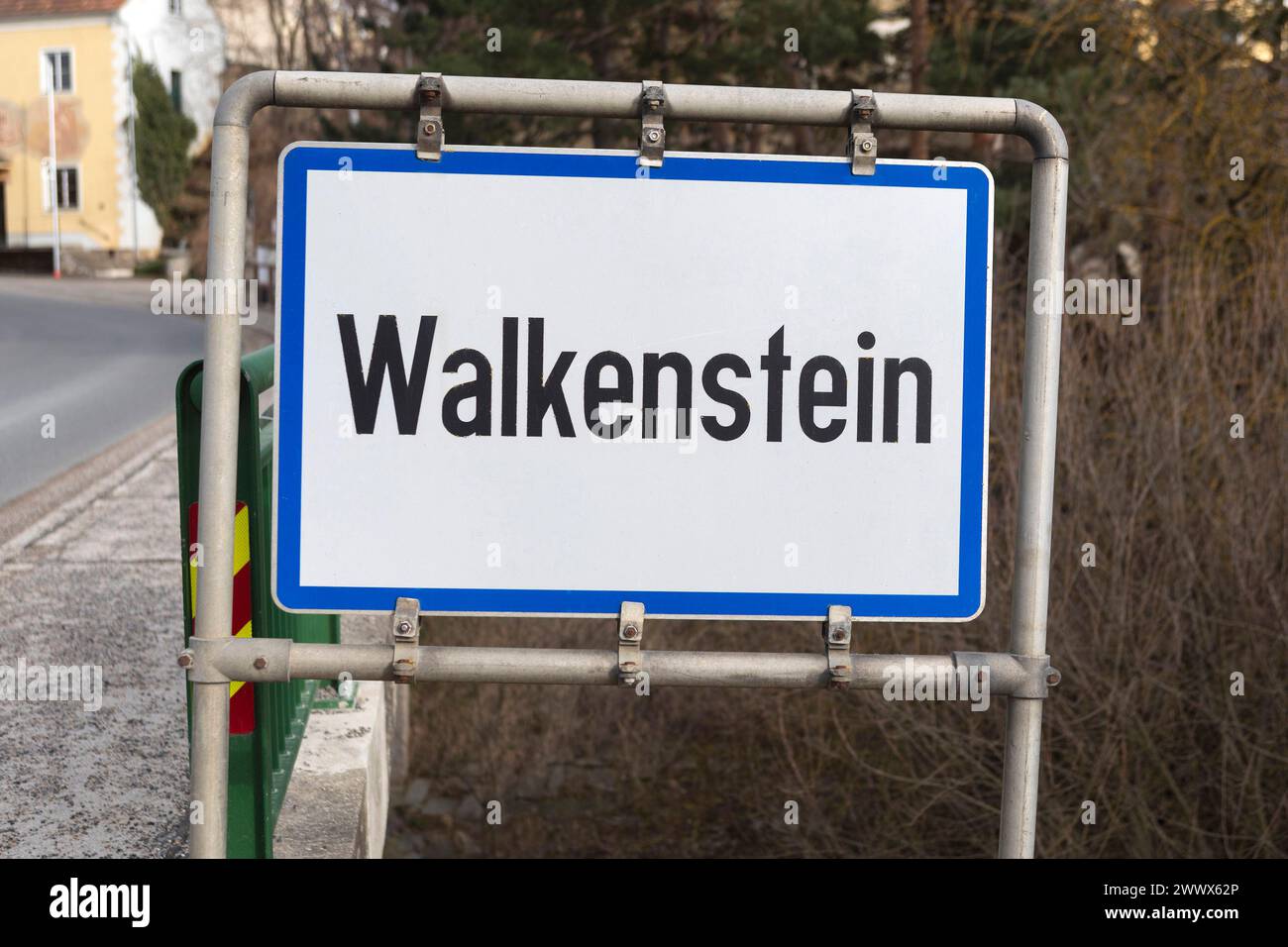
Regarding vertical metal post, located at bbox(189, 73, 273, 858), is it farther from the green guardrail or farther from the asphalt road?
the asphalt road

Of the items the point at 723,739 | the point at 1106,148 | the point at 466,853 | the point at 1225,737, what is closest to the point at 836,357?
the point at 1225,737

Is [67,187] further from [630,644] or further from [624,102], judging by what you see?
[630,644]

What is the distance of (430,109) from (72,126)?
4743 cm

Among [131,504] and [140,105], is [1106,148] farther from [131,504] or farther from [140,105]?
[140,105]

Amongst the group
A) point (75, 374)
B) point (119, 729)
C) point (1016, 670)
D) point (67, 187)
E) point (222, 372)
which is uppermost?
point (67, 187)

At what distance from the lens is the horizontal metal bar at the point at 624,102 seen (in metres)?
1.83

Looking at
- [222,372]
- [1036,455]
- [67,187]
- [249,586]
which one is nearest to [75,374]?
[249,586]

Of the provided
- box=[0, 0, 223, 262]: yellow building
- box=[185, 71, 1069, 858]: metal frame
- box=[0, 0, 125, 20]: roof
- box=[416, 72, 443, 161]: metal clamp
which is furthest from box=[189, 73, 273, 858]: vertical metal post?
box=[0, 0, 125, 20]: roof

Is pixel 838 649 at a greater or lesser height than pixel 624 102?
lesser

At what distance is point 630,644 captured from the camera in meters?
1.89

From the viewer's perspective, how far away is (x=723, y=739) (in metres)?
9.72

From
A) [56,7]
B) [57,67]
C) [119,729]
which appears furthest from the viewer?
[57,67]
